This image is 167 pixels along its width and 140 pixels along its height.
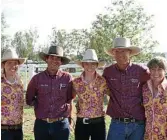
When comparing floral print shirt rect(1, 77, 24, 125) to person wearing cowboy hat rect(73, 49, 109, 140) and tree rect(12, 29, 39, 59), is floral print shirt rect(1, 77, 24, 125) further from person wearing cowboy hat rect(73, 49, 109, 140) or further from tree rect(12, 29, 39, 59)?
tree rect(12, 29, 39, 59)

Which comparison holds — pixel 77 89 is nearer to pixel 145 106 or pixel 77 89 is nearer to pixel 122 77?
pixel 122 77

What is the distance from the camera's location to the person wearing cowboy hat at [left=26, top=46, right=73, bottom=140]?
15.3ft

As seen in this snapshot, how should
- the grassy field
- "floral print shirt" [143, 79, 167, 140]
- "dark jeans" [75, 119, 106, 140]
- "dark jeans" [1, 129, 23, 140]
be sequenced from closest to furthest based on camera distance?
"floral print shirt" [143, 79, 167, 140] < "dark jeans" [1, 129, 23, 140] < "dark jeans" [75, 119, 106, 140] < the grassy field

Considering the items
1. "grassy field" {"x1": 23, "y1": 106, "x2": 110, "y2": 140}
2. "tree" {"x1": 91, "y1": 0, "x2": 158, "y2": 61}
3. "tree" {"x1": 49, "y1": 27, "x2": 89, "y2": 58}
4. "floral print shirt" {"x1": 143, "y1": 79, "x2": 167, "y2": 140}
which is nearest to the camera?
"floral print shirt" {"x1": 143, "y1": 79, "x2": 167, "y2": 140}

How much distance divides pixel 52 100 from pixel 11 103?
0.53 metres

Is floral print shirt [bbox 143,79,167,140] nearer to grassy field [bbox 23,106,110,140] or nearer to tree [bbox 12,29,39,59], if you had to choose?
grassy field [bbox 23,106,110,140]

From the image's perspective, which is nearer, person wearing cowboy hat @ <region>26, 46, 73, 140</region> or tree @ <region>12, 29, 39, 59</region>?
person wearing cowboy hat @ <region>26, 46, 73, 140</region>

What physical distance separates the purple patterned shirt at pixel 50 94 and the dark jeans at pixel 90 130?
0.80ft

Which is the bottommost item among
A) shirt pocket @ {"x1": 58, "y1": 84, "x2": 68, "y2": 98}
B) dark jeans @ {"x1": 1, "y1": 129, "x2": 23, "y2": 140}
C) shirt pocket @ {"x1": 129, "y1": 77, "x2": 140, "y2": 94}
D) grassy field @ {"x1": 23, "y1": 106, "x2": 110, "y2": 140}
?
grassy field @ {"x1": 23, "y1": 106, "x2": 110, "y2": 140}

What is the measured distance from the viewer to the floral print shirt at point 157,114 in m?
4.32

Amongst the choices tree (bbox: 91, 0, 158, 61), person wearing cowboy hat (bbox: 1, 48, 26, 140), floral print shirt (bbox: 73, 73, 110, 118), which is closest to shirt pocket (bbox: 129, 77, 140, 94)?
floral print shirt (bbox: 73, 73, 110, 118)

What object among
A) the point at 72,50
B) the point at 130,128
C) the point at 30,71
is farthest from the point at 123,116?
the point at 72,50

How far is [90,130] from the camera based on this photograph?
480 centimetres

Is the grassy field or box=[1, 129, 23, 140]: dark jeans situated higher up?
box=[1, 129, 23, 140]: dark jeans
